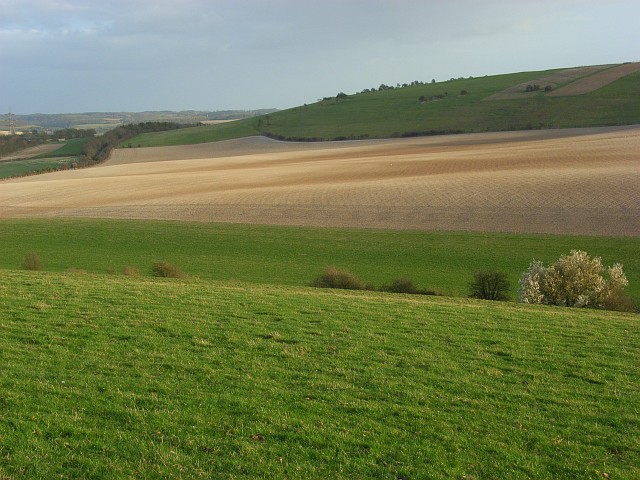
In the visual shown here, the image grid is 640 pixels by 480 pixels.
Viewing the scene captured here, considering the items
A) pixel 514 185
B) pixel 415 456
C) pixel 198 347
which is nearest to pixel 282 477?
pixel 415 456

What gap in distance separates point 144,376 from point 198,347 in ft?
6.18

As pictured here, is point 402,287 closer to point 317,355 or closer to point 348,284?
point 348,284

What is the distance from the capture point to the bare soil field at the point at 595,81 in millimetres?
113812

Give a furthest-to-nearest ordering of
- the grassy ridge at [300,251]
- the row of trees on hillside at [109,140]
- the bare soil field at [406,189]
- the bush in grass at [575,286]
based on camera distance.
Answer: the row of trees on hillside at [109,140] → the bare soil field at [406,189] → the grassy ridge at [300,251] → the bush in grass at [575,286]

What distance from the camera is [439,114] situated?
120062 millimetres

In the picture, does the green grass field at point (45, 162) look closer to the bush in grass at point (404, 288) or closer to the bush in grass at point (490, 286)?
the bush in grass at point (404, 288)

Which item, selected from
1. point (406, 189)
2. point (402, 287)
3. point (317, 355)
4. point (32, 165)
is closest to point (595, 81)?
point (406, 189)

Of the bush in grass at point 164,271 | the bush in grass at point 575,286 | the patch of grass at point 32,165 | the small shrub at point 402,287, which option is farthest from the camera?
the patch of grass at point 32,165

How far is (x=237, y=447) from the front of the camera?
25.5ft

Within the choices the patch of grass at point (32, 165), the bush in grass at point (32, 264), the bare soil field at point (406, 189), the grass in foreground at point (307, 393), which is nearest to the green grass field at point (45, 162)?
the patch of grass at point (32, 165)

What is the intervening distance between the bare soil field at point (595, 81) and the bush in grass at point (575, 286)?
325ft

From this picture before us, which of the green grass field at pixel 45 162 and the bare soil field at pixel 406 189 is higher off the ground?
the green grass field at pixel 45 162

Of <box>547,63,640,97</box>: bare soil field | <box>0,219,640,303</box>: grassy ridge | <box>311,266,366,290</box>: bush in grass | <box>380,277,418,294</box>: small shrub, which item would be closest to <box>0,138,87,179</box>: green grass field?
<box>0,219,640,303</box>: grassy ridge

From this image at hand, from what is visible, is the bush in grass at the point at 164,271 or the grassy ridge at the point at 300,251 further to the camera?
the grassy ridge at the point at 300,251
